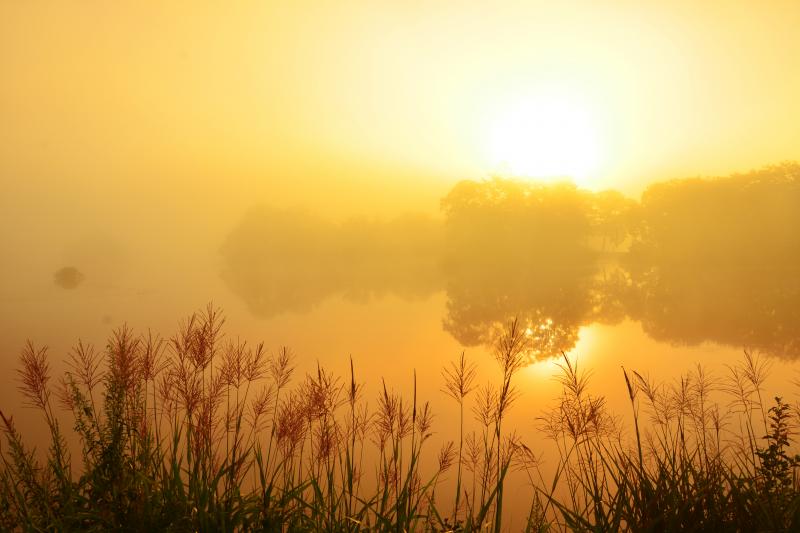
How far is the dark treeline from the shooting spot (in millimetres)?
27156

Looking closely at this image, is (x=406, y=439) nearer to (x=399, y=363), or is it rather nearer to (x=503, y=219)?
(x=399, y=363)

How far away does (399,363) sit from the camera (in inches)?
690

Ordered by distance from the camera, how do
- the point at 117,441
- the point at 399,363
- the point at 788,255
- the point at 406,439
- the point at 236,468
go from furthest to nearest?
1. the point at 788,255
2. the point at 399,363
3. the point at 406,439
4. the point at 236,468
5. the point at 117,441

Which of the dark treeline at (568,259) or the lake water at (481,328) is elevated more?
the dark treeline at (568,259)

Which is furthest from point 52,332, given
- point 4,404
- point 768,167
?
point 768,167

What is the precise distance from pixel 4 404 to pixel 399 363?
37.5 ft

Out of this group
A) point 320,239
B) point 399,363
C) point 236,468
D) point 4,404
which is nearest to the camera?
point 236,468

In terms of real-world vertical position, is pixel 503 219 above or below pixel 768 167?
below

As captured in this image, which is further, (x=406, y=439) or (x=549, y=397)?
(x=549, y=397)

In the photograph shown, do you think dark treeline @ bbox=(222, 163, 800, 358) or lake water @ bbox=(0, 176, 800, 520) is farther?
dark treeline @ bbox=(222, 163, 800, 358)

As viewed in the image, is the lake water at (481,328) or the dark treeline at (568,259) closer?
the lake water at (481,328)

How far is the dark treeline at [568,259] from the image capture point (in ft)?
89.1

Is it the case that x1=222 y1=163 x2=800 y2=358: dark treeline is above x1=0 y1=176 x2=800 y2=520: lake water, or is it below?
above

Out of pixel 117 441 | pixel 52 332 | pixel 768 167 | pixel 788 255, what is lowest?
pixel 117 441
